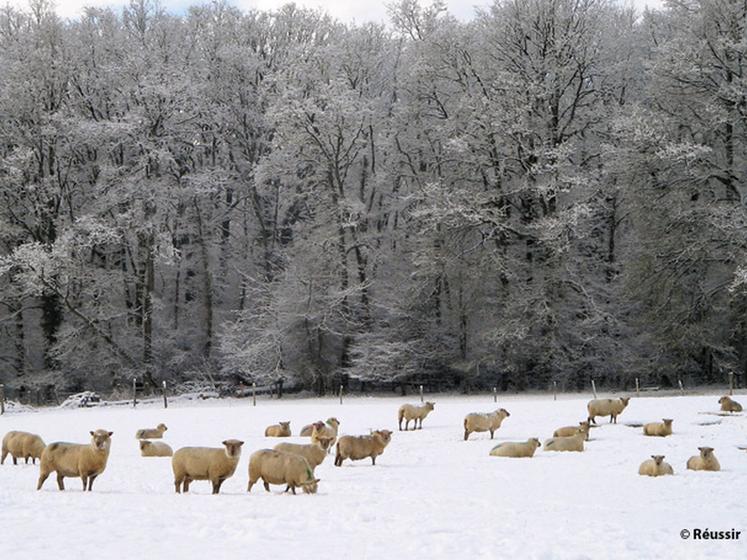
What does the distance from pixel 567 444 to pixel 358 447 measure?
195 inches

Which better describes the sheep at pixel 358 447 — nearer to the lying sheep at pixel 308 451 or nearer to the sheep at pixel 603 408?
the lying sheep at pixel 308 451

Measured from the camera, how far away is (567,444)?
17797 millimetres

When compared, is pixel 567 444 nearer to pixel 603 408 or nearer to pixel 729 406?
pixel 603 408

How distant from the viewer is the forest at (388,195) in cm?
3397

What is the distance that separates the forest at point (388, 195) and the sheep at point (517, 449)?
17588mm

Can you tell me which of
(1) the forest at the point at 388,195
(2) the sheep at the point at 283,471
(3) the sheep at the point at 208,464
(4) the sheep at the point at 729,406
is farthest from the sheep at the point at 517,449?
(1) the forest at the point at 388,195

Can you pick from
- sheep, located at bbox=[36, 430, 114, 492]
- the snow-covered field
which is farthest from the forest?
sheep, located at bbox=[36, 430, 114, 492]

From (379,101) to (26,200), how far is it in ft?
60.7

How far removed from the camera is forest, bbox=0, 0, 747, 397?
3397 centimetres

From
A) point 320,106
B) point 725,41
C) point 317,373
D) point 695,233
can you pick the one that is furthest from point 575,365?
point 320,106

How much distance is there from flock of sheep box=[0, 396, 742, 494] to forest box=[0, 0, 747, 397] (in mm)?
16144

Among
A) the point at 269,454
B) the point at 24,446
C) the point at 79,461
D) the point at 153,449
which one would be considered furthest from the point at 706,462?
the point at 24,446

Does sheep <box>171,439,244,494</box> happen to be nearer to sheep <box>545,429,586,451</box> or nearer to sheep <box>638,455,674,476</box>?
sheep <box>638,455,674,476</box>

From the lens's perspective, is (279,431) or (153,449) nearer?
(153,449)
